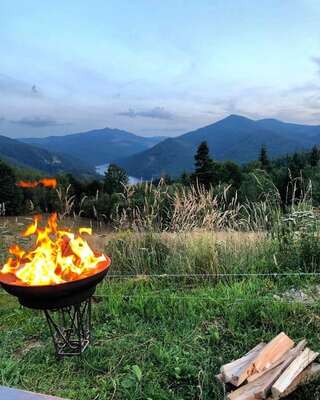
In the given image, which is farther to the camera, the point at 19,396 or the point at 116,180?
the point at 116,180

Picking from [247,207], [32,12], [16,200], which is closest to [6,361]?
[247,207]

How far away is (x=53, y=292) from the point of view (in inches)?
83.1

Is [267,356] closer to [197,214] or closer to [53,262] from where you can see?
[53,262]

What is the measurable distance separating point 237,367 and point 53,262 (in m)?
1.26

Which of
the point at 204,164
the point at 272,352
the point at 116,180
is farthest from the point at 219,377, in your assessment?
the point at 204,164

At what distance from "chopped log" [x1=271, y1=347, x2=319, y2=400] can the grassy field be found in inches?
4.6

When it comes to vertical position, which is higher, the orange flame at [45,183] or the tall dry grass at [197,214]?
the orange flame at [45,183]

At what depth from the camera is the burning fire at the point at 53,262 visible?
229cm

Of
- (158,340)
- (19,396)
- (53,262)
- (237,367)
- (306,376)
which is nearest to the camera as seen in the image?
(19,396)

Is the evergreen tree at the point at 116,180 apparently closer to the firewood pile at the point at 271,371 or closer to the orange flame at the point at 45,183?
the orange flame at the point at 45,183

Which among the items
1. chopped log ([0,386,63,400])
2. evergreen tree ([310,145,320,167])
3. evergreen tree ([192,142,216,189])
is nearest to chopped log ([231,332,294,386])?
chopped log ([0,386,63,400])

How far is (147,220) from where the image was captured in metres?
4.76

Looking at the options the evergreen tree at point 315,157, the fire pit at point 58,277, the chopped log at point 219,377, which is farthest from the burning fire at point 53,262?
the evergreen tree at point 315,157

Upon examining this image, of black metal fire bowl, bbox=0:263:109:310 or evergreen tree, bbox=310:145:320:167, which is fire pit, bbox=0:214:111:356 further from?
evergreen tree, bbox=310:145:320:167
